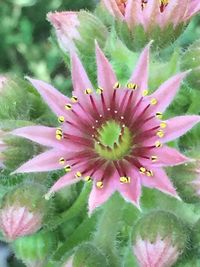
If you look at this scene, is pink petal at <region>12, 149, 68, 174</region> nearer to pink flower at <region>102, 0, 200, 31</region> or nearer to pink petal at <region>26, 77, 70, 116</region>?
pink petal at <region>26, 77, 70, 116</region>

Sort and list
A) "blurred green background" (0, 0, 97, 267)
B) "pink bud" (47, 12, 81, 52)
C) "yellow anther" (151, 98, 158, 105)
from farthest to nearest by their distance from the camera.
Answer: "blurred green background" (0, 0, 97, 267) → "pink bud" (47, 12, 81, 52) → "yellow anther" (151, 98, 158, 105)

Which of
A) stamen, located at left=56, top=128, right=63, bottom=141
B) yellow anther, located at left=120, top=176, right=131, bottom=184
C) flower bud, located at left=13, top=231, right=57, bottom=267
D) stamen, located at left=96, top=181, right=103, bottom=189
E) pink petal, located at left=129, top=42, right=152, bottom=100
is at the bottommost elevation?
flower bud, located at left=13, top=231, right=57, bottom=267

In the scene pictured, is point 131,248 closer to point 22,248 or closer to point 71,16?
point 22,248

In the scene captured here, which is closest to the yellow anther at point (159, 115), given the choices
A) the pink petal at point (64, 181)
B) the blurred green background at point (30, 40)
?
the pink petal at point (64, 181)

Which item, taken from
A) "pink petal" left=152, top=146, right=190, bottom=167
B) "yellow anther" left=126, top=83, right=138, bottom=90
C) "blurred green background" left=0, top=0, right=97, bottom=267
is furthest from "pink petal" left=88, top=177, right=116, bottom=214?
"blurred green background" left=0, top=0, right=97, bottom=267

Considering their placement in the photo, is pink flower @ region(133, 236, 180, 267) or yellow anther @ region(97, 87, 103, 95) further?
yellow anther @ region(97, 87, 103, 95)

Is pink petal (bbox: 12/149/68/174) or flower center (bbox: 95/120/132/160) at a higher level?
flower center (bbox: 95/120/132/160)

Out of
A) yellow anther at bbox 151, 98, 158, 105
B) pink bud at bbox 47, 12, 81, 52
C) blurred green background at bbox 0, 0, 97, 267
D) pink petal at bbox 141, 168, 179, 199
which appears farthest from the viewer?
blurred green background at bbox 0, 0, 97, 267

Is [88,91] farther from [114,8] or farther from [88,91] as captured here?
[114,8]
